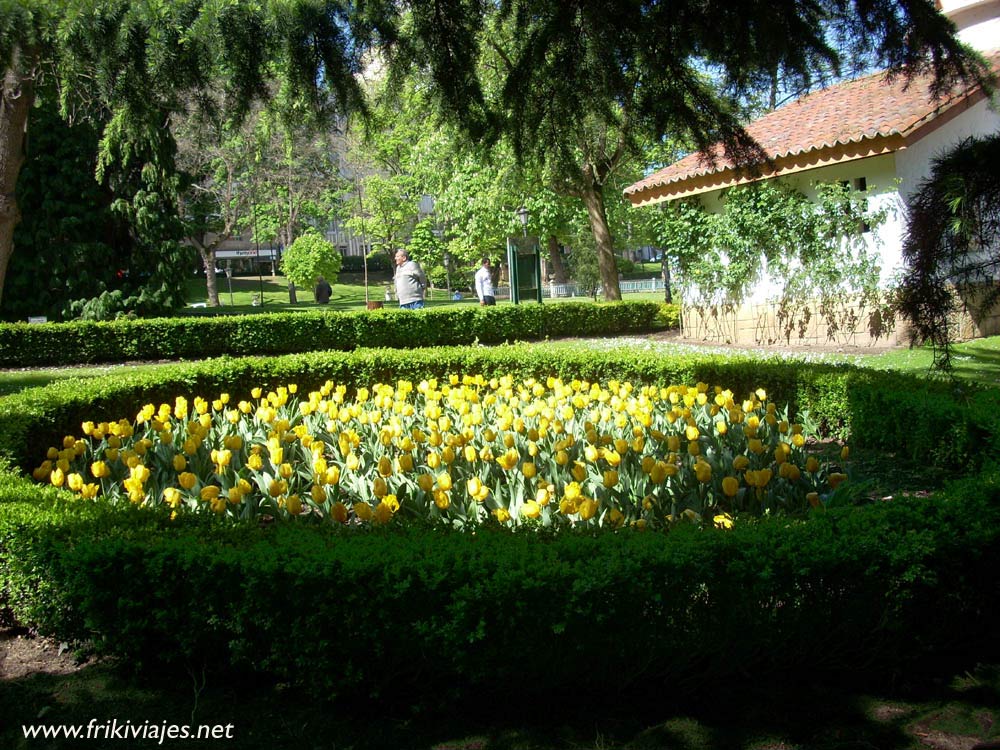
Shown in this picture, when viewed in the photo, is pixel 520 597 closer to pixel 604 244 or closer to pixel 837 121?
pixel 837 121

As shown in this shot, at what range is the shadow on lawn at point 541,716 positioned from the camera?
2961 millimetres

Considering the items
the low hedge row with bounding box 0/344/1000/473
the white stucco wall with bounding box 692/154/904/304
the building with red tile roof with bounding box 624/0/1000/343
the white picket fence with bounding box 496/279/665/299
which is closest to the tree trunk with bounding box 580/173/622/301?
the building with red tile roof with bounding box 624/0/1000/343

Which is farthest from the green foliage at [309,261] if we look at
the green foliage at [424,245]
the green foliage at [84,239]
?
the green foliage at [84,239]

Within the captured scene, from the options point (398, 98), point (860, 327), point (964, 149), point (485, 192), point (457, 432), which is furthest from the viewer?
point (485, 192)

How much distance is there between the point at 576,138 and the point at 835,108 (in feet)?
45.6

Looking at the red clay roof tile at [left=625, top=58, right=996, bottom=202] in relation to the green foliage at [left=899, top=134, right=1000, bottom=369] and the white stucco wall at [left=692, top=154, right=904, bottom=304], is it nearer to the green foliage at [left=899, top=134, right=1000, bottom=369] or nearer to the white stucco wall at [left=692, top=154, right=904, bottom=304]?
the white stucco wall at [left=692, top=154, right=904, bottom=304]

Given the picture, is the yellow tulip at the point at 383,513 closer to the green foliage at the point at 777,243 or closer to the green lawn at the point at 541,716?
the green lawn at the point at 541,716

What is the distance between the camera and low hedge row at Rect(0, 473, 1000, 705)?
309 centimetres

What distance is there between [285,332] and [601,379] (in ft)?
32.9

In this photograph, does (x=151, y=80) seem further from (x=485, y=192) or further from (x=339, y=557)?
(x=485, y=192)

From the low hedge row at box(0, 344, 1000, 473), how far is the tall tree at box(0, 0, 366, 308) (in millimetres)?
2826

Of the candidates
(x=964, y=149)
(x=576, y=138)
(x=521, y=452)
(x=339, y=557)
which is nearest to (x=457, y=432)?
(x=521, y=452)

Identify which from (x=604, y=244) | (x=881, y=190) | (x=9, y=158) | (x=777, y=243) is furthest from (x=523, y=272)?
(x=9, y=158)

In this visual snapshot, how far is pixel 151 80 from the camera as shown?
377 centimetres
